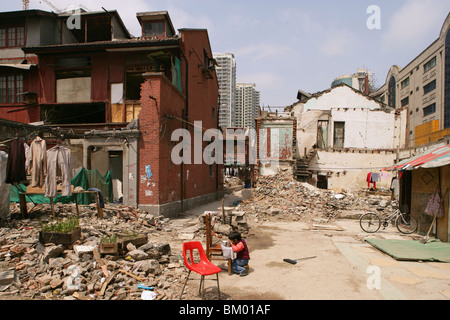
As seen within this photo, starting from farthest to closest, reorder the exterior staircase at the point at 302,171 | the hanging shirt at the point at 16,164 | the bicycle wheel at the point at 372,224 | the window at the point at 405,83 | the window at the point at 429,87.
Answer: the window at the point at 405,83 < the window at the point at 429,87 < the exterior staircase at the point at 302,171 < the bicycle wheel at the point at 372,224 < the hanging shirt at the point at 16,164

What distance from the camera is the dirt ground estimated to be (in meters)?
5.55

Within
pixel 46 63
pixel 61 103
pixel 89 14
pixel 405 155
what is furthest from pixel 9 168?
pixel 405 155

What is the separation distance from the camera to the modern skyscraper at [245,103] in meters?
73.6

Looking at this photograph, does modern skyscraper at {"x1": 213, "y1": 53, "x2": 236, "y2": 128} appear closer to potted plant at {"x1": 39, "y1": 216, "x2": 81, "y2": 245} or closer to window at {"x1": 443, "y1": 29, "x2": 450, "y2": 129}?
window at {"x1": 443, "y1": 29, "x2": 450, "y2": 129}

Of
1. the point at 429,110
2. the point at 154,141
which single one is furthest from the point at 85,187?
the point at 429,110

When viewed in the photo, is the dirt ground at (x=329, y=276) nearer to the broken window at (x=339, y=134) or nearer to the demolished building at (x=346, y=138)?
the demolished building at (x=346, y=138)

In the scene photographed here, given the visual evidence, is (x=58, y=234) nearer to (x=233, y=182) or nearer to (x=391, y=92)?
(x=233, y=182)

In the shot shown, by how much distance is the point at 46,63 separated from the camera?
59.7 ft

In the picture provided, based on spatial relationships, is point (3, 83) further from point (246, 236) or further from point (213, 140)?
point (246, 236)

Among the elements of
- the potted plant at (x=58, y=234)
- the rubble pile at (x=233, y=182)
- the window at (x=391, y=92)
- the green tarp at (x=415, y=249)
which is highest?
the window at (x=391, y=92)

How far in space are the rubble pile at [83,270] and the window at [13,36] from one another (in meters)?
16.6

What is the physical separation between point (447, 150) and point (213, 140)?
53.7 feet

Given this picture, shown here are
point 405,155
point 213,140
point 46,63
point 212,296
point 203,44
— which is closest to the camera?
point 212,296

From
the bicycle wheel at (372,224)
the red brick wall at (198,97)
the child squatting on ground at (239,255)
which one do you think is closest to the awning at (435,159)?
the bicycle wheel at (372,224)
